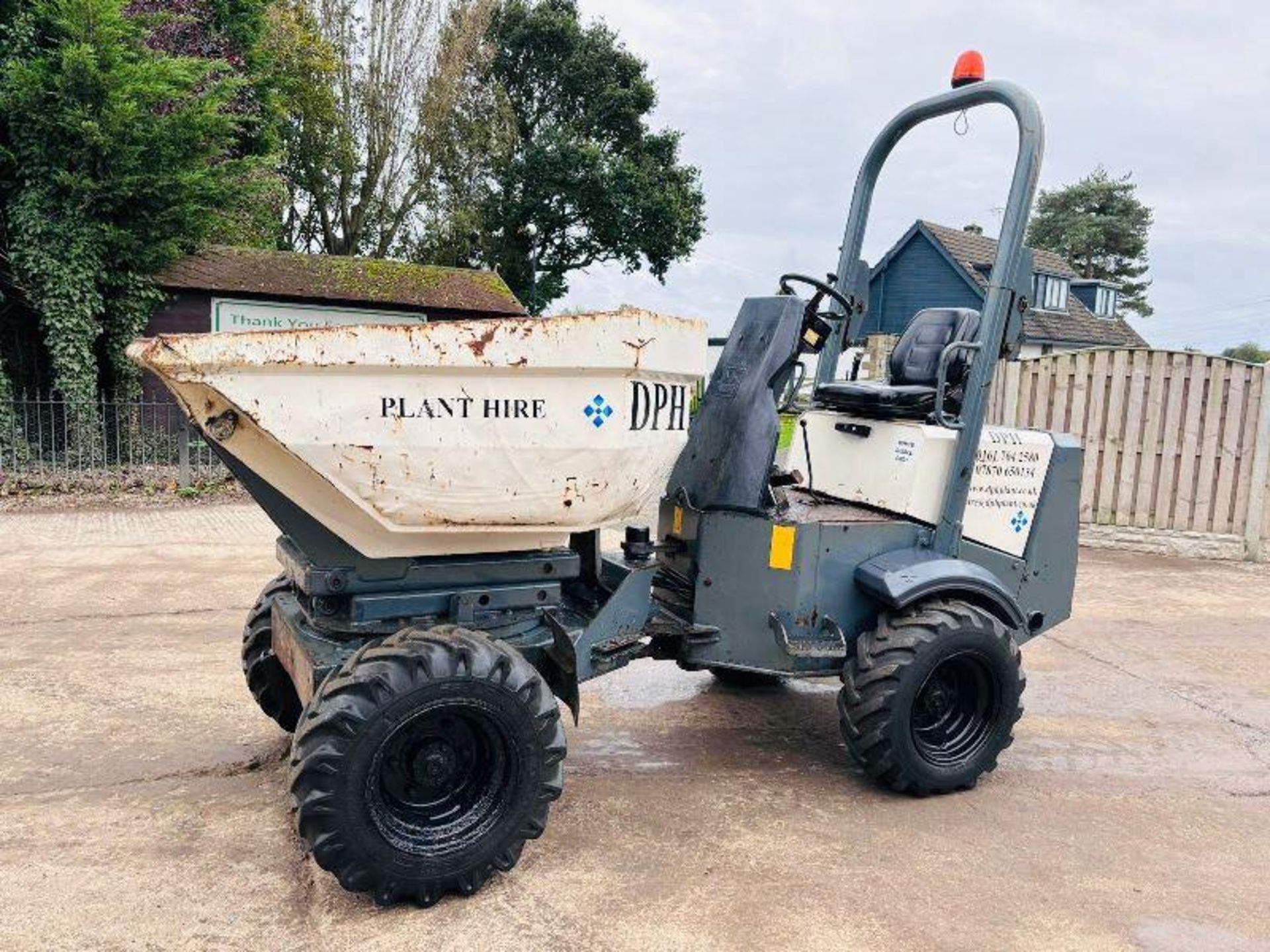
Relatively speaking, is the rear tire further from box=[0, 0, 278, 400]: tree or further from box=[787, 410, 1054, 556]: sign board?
box=[0, 0, 278, 400]: tree

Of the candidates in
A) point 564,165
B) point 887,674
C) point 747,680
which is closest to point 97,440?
point 747,680

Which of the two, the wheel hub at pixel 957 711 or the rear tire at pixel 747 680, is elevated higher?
the wheel hub at pixel 957 711

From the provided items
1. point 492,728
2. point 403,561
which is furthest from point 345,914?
point 403,561

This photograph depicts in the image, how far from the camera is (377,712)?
114 inches

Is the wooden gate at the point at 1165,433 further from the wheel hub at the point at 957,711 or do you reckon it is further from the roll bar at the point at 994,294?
the wheel hub at the point at 957,711

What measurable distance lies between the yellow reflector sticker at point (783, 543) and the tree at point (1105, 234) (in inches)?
1791

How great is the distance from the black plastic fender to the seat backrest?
2.70 ft

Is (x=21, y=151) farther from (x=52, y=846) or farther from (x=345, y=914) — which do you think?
(x=345, y=914)

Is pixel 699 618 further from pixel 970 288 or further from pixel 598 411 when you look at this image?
pixel 970 288

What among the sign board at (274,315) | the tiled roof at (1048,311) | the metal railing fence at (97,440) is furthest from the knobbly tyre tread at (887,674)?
the tiled roof at (1048,311)

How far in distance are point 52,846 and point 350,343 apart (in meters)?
2.00

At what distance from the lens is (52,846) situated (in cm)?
335

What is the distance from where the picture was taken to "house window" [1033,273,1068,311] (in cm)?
2802

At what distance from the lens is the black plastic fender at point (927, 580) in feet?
12.6
